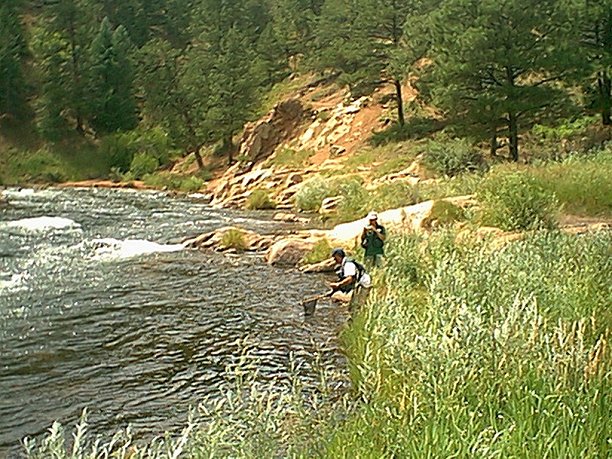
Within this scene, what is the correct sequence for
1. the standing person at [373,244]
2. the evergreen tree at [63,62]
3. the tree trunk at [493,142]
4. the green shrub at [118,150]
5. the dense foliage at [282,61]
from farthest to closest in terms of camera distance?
1. the evergreen tree at [63,62]
2. the green shrub at [118,150]
3. the tree trunk at [493,142]
4. the dense foliage at [282,61]
5. the standing person at [373,244]

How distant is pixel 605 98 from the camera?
34.4 m

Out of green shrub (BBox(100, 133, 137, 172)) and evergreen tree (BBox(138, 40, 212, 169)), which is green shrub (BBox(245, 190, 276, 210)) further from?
green shrub (BBox(100, 133, 137, 172))

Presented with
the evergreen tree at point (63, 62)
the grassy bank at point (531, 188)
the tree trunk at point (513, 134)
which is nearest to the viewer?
the grassy bank at point (531, 188)

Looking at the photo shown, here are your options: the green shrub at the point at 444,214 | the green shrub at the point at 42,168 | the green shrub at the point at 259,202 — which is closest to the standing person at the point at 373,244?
the green shrub at the point at 444,214

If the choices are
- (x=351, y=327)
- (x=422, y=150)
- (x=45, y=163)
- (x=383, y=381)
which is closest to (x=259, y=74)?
(x=45, y=163)

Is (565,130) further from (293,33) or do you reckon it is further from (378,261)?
(293,33)

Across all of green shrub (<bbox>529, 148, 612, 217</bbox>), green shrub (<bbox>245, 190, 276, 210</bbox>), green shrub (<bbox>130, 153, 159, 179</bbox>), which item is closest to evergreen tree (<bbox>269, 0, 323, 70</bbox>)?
green shrub (<bbox>130, 153, 159, 179</bbox>)

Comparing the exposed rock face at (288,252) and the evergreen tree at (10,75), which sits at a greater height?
the evergreen tree at (10,75)

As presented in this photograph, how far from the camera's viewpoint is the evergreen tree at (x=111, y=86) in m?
69.1

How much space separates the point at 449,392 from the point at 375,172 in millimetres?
30140

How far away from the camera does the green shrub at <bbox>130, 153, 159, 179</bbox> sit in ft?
189

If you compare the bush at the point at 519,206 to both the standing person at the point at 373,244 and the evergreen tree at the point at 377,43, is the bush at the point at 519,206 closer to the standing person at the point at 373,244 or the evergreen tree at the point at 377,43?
the standing person at the point at 373,244

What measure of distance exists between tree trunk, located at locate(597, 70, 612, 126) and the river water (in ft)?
72.6

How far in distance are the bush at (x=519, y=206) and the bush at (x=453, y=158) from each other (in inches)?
497
